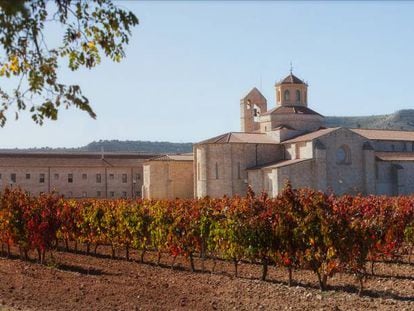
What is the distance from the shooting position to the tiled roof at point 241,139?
4984 cm

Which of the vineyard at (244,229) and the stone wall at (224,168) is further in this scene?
the stone wall at (224,168)

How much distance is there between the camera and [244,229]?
13.5 metres

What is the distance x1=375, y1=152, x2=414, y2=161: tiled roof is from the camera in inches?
2016

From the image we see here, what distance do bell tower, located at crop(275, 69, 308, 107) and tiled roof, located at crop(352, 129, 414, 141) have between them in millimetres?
5677

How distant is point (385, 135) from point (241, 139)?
1673cm

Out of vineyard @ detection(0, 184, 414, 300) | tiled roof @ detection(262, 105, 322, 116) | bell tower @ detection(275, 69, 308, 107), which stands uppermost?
bell tower @ detection(275, 69, 308, 107)

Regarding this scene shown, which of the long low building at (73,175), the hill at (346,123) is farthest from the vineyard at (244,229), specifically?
the hill at (346,123)

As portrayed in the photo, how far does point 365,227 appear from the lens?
11.7m

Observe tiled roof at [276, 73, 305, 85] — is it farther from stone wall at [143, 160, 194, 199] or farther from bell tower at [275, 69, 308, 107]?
stone wall at [143, 160, 194, 199]

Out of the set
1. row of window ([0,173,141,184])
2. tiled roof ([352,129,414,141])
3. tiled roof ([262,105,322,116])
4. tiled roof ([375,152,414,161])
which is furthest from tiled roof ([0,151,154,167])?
tiled roof ([375,152,414,161])

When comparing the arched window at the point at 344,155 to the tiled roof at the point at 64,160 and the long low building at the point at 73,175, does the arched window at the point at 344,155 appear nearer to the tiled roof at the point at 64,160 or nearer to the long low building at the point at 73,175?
the long low building at the point at 73,175

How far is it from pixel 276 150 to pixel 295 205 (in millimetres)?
39217

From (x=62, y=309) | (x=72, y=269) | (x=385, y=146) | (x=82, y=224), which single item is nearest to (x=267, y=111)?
(x=385, y=146)

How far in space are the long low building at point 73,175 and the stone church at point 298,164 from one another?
1900 cm
